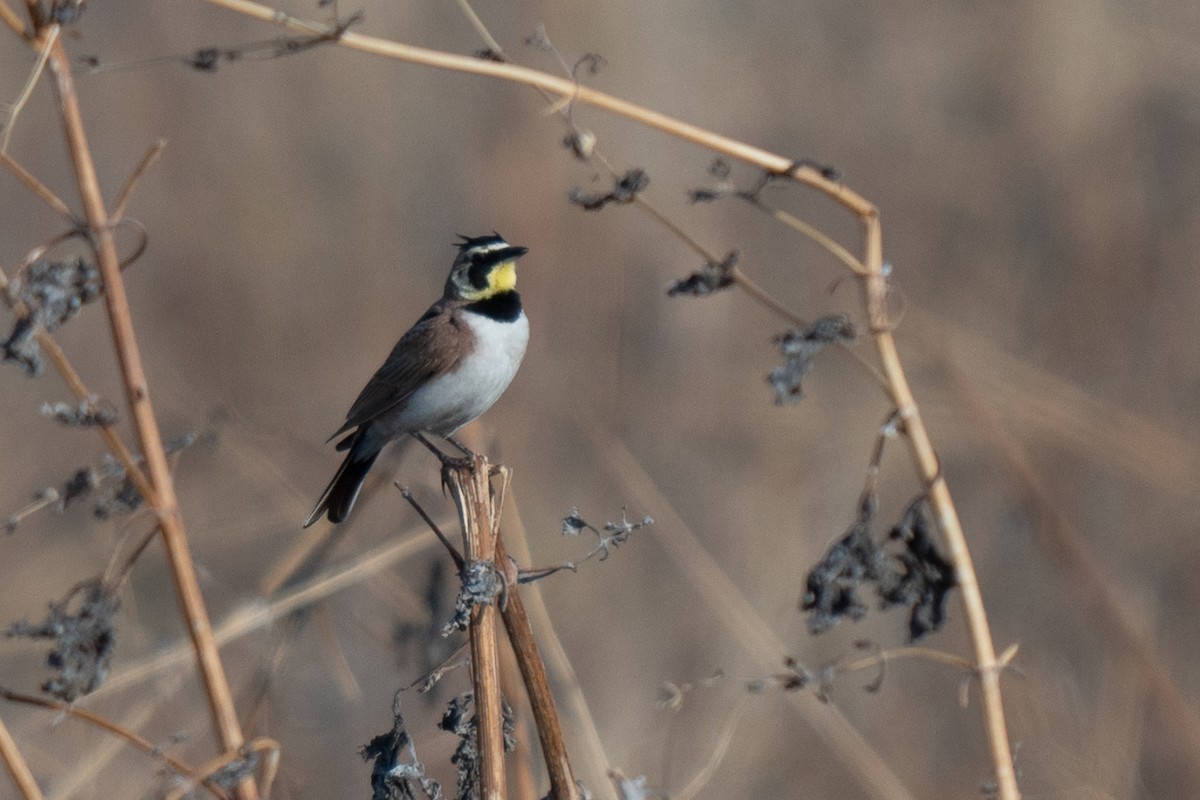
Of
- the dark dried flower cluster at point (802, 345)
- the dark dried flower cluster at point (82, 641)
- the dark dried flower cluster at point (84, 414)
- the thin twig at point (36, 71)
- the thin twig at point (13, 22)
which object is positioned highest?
the thin twig at point (13, 22)

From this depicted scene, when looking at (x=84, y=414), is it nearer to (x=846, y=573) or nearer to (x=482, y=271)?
(x=846, y=573)

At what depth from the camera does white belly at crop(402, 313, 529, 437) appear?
392 cm

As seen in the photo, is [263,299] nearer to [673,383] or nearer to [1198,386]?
[673,383]

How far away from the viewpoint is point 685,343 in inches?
290

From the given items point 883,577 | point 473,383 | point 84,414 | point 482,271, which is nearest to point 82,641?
point 84,414

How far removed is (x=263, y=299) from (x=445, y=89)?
1.82 m

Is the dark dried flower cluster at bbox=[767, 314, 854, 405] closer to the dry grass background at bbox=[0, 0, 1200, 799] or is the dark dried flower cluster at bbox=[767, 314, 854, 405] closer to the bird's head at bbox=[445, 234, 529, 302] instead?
the dry grass background at bbox=[0, 0, 1200, 799]

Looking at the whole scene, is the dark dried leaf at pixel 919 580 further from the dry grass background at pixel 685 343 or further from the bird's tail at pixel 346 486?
the bird's tail at pixel 346 486

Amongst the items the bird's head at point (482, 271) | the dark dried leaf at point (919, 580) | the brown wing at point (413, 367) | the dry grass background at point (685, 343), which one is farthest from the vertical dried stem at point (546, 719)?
the bird's head at point (482, 271)

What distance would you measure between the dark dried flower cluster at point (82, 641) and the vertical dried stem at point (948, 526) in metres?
1.15

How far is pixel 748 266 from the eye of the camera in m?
7.45

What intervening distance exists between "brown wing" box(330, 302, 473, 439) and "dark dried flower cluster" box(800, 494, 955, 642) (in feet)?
7.25

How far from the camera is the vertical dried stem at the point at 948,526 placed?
1.84 metres

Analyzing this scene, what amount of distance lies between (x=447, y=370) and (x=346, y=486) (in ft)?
1.55
